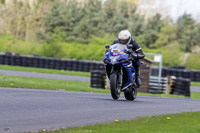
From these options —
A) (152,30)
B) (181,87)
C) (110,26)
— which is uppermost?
(181,87)

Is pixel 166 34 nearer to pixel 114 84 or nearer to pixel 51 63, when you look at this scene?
pixel 51 63

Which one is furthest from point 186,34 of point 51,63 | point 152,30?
point 51,63

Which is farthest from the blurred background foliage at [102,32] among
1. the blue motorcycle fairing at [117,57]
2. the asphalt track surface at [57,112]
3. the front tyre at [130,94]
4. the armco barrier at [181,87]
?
the asphalt track surface at [57,112]

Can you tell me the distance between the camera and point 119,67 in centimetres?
1084

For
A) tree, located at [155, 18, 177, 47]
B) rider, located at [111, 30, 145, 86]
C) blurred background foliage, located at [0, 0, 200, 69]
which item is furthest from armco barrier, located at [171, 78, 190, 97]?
tree, located at [155, 18, 177, 47]

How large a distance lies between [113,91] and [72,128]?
4.08 m

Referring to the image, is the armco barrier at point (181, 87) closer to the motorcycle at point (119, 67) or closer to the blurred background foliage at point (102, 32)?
the motorcycle at point (119, 67)

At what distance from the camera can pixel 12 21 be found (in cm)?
10925

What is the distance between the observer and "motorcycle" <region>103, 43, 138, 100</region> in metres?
10.7

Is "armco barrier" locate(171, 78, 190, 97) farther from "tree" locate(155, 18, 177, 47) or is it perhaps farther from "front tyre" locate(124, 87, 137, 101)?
"tree" locate(155, 18, 177, 47)

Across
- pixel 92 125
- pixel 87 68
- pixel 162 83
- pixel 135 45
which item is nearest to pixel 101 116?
pixel 92 125

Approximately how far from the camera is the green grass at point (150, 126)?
6.84 m

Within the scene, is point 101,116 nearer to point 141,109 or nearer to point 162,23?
point 141,109

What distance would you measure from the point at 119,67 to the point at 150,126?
3.49 m
